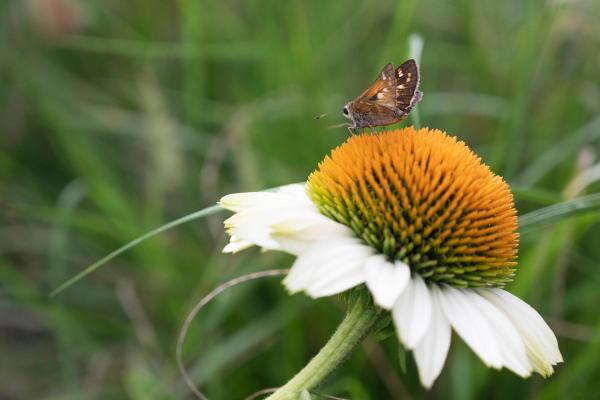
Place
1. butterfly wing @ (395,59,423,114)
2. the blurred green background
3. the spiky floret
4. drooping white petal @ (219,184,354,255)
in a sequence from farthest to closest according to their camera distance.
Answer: the blurred green background, butterfly wing @ (395,59,423,114), the spiky floret, drooping white petal @ (219,184,354,255)

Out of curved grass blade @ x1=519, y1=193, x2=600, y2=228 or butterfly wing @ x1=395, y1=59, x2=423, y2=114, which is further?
curved grass blade @ x1=519, y1=193, x2=600, y2=228

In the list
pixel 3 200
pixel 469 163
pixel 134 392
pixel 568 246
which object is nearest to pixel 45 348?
pixel 3 200

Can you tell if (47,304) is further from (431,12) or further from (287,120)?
(431,12)

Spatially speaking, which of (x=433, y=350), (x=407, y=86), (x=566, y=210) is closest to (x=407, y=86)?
(x=407, y=86)

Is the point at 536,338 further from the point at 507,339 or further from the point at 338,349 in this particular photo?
the point at 338,349

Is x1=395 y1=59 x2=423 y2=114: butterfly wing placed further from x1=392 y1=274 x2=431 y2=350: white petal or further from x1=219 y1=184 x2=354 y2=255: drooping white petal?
x1=392 y1=274 x2=431 y2=350: white petal

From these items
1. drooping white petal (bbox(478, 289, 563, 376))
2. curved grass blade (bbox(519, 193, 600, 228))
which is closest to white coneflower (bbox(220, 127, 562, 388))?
drooping white petal (bbox(478, 289, 563, 376))
